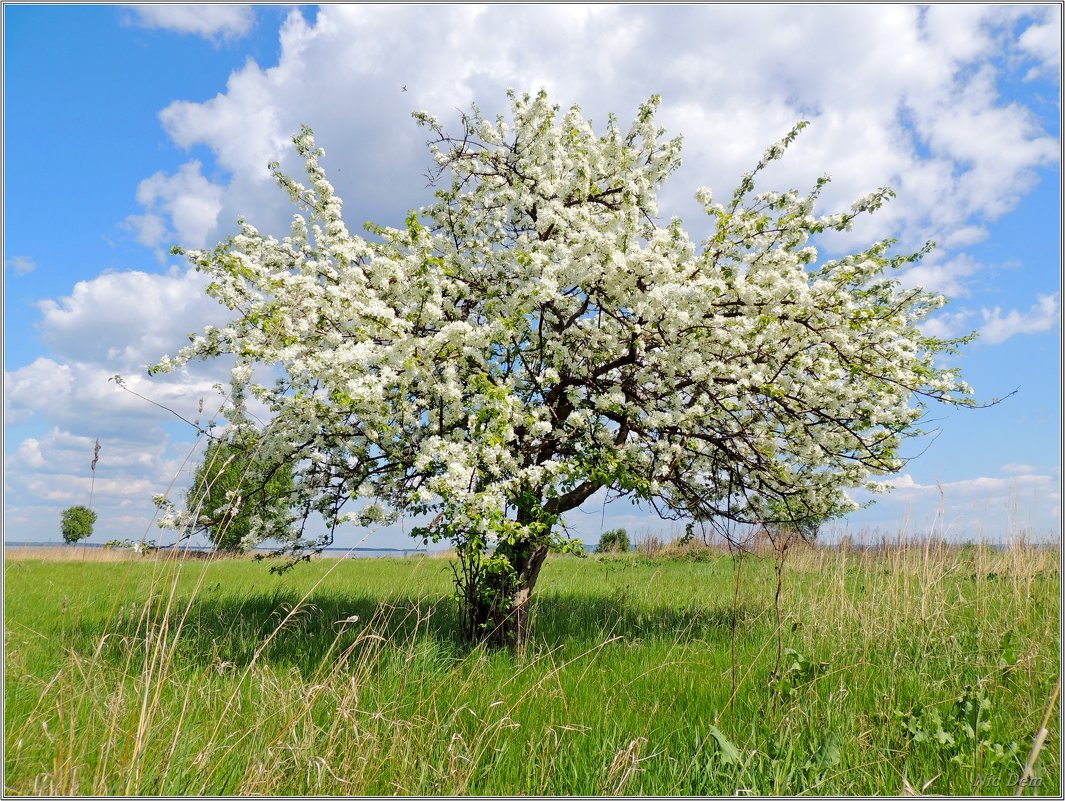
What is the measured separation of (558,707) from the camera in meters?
5.58

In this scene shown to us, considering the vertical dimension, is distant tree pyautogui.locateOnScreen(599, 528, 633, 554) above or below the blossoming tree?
below

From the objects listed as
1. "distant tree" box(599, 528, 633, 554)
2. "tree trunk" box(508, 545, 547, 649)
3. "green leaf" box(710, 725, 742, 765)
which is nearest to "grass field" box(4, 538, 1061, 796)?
"green leaf" box(710, 725, 742, 765)

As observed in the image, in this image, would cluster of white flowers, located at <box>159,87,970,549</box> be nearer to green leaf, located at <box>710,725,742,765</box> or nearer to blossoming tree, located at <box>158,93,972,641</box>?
blossoming tree, located at <box>158,93,972,641</box>

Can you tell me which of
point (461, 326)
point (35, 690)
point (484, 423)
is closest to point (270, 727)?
point (35, 690)

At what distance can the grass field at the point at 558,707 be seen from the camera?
424 centimetres

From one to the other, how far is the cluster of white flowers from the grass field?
5.49 feet

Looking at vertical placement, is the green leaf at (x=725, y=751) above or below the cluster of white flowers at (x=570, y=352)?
below

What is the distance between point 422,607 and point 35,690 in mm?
5287

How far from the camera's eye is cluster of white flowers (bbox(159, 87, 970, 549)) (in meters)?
6.90

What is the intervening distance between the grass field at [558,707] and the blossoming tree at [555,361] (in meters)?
1.39

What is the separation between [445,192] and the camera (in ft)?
31.4

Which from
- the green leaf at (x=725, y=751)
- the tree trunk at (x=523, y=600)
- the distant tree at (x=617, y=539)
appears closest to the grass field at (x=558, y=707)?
the green leaf at (x=725, y=751)

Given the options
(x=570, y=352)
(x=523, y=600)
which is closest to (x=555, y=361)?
(x=570, y=352)

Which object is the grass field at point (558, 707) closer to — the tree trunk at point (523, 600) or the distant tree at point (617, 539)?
the tree trunk at point (523, 600)
